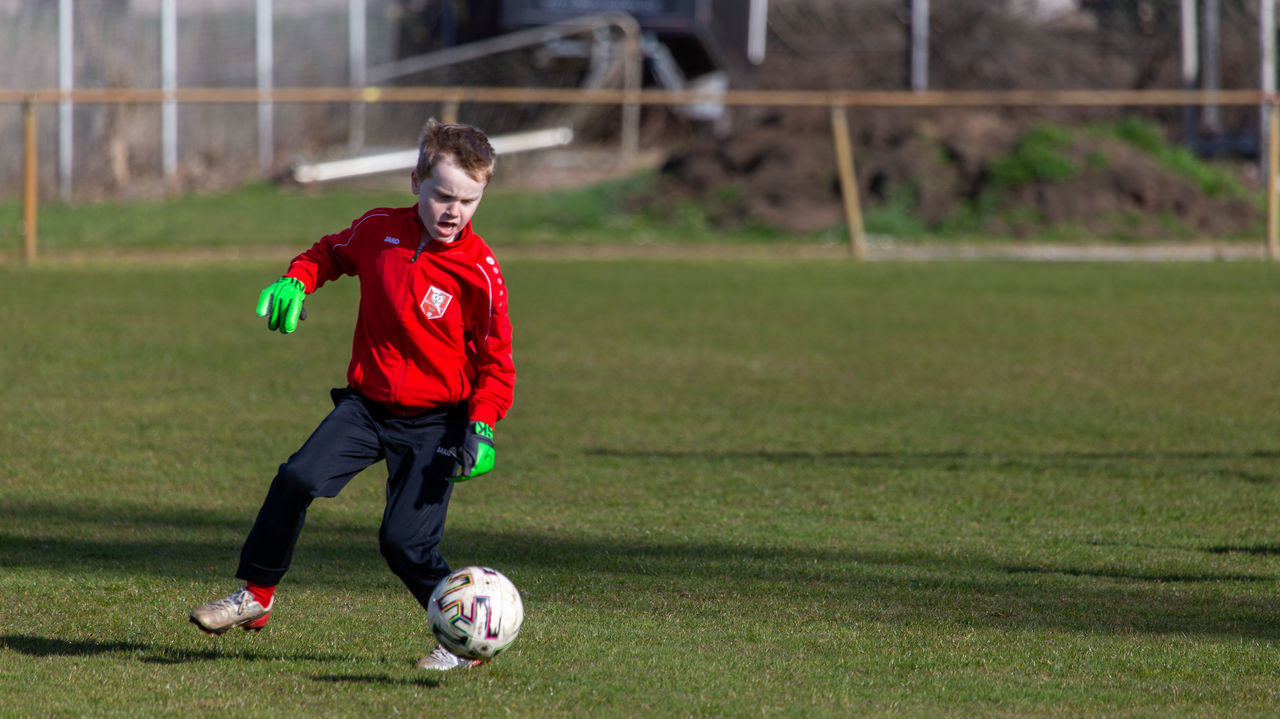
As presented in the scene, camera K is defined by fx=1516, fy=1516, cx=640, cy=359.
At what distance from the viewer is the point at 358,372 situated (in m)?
4.40

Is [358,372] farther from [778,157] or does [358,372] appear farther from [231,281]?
[778,157]

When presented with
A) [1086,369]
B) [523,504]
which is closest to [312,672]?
[523,504]

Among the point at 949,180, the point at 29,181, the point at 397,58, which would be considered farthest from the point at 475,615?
the point at 397,58

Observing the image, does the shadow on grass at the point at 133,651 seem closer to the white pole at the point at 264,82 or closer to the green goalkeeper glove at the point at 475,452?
the green goalkeeper glove at the point at 475,452

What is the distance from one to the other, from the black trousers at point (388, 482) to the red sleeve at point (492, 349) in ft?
0.54

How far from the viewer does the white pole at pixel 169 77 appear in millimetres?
23531

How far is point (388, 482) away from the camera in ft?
14.3

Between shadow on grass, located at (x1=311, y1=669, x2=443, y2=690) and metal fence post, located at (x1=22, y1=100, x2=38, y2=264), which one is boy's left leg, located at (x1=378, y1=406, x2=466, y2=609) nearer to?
shadow on grass, located at (x1=311, y1=669, x2=443, y2=690)

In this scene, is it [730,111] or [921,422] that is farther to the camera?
[730,111]

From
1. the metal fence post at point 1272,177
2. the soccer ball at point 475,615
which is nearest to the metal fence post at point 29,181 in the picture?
the soccer ball at point 475,615

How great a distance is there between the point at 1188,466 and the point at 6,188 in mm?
18778

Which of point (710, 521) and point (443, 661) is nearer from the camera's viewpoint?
point (443, 661)

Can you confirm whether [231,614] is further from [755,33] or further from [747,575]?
[755,33]

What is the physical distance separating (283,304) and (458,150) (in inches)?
26.3
